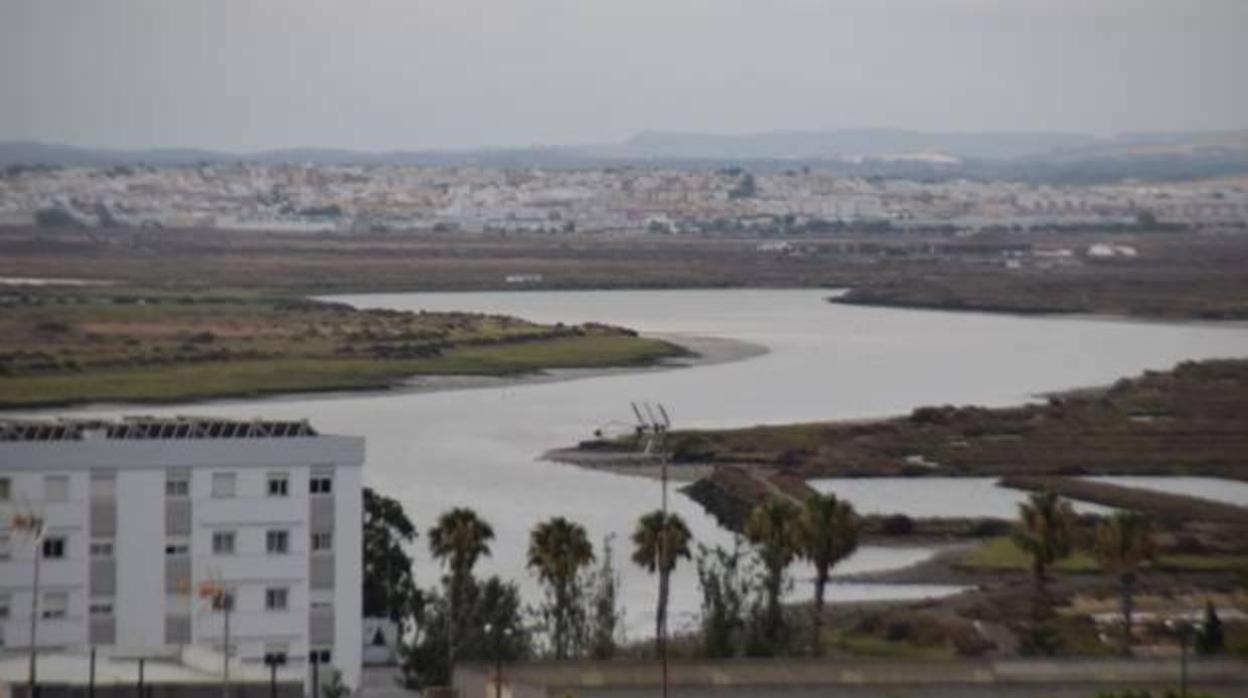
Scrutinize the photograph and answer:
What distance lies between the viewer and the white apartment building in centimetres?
1581

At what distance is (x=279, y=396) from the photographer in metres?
39.1

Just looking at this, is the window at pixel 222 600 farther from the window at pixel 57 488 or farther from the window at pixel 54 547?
the window at pixel 57 488

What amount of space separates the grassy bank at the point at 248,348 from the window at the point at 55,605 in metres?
18.8

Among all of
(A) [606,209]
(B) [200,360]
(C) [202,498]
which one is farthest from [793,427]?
(A) [606,209]

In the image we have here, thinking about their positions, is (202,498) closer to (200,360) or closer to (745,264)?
(200,360)

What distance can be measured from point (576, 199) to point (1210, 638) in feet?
354

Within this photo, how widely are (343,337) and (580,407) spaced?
10180 mm

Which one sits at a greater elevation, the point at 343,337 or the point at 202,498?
the point at 202,498

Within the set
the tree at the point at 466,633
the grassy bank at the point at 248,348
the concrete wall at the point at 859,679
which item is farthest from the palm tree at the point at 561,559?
the grassy bank at the point at 248,348

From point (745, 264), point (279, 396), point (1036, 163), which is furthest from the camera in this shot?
point (1036, 163)

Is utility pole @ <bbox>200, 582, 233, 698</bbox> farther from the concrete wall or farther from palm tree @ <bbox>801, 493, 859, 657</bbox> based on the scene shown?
palm tree @ <bbox>801, 493, 859, 657</bbox>

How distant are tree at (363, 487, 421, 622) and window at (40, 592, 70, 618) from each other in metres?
2.40

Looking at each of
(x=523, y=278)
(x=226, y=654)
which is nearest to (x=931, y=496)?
(x=226, y=654)

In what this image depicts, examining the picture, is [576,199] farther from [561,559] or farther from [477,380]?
[561,559]
